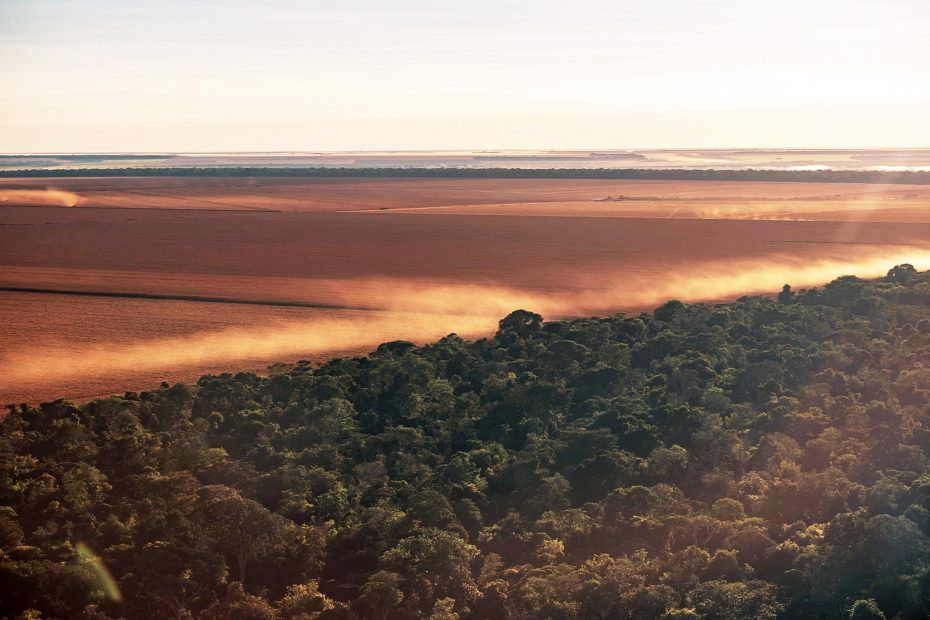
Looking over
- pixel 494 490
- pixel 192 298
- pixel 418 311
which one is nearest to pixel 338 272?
pixel 192 298

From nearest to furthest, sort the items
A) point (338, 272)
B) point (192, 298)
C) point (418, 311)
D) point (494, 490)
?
point (494, 490) → point (418, 311) → point (192, 298) → point (338, 272)

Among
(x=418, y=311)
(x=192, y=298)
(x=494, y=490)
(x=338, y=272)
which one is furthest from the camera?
(x=338, y=272)

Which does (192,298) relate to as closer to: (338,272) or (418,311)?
(338,272)

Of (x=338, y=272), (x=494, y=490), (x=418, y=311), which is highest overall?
(x=338, y=272)

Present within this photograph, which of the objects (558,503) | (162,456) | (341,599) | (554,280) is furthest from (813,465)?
(554,280)

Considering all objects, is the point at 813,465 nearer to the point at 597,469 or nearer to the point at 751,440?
the point at 751,440

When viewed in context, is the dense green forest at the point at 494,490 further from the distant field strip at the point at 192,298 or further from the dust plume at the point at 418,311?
the distant field strip at the point at 192,298
